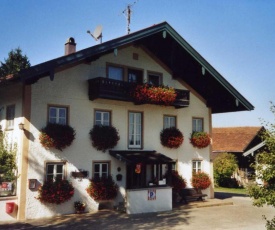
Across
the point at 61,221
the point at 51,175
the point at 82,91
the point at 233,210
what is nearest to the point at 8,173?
the point at 51,175

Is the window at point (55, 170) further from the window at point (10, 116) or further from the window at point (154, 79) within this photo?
the window at point (154, 79)

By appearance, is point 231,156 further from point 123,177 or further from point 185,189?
point 123,177

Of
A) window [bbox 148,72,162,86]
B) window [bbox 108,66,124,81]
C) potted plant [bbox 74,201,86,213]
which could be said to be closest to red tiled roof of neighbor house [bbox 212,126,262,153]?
window [bbox 148,72,162,86]

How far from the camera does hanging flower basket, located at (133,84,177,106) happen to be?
17.7m

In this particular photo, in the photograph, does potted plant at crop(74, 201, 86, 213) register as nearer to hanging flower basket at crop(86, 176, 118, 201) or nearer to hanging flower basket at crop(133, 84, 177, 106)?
hanging flower basket at crop(86, 176, 118, 201)

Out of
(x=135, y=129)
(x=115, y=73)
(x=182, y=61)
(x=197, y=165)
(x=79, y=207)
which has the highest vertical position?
(x=182, y=61)

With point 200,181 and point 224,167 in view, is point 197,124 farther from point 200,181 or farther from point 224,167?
point 224,167

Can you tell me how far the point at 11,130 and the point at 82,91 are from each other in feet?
12.8

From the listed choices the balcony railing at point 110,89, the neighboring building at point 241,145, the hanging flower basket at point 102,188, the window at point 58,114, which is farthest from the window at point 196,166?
the neighboring building at point 241,145

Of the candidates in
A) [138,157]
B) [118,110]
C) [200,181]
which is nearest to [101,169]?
[138,157]

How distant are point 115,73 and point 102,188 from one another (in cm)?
626

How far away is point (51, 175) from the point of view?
15.8m

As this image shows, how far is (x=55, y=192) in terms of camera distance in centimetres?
1521

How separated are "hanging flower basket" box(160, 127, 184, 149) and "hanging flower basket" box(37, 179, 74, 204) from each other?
6.51m
